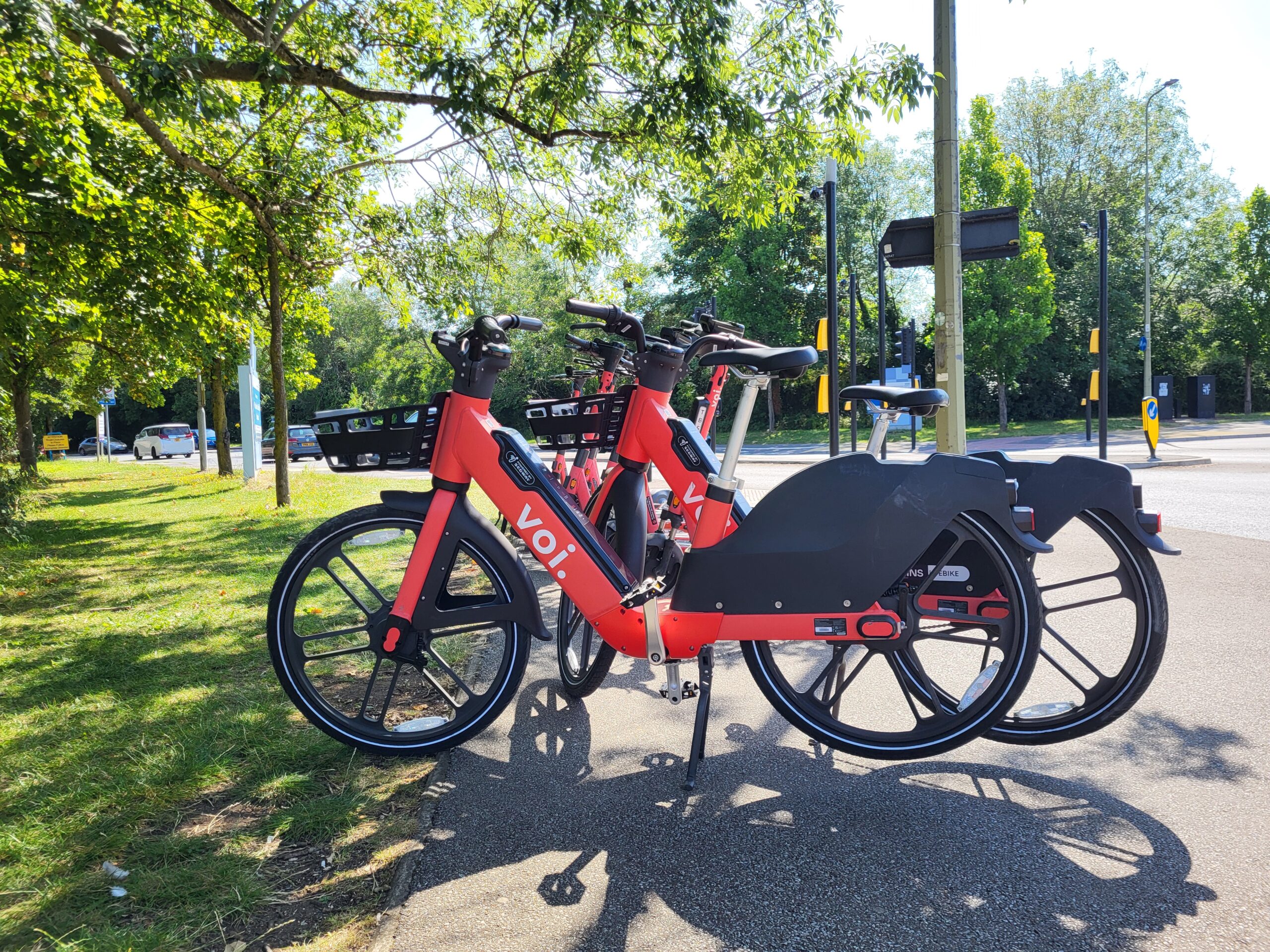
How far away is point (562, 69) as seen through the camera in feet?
22.0

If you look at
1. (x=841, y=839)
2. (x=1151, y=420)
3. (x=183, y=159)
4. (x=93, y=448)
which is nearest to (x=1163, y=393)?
(x=1151, y=420)

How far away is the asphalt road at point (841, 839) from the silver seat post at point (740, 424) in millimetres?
1077

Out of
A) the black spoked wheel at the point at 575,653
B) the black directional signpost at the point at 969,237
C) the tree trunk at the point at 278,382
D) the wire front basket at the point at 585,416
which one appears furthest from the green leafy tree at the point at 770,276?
the wire front basket at the point at 585,416

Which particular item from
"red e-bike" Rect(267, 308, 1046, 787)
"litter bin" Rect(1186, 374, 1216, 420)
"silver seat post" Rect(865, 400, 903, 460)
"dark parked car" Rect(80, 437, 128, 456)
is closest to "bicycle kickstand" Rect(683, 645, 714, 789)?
"red e-bike" Rect(267, 308, 1046, 787)

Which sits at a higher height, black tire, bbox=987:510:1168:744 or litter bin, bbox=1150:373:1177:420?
litter bin, bbox=1150:373:1177:420

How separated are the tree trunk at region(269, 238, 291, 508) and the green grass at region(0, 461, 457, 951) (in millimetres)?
6153

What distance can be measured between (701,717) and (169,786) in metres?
1.86

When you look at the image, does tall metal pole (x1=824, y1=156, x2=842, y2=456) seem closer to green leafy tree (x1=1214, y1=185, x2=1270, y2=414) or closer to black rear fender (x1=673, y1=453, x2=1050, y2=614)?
black rear fender (x1=673, y1=453, x2=1050, y2=614)

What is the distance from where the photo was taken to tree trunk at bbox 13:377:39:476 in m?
19.1

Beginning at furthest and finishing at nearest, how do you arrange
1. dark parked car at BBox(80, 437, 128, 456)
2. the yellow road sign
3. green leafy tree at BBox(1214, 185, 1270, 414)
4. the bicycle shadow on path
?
dark parked car at BBox(80, 437, 128, 456), green leafy tree at BBox(1214, 185, 1270, 414), the yellow road sign, the bicycle shadow on path

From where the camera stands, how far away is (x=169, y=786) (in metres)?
2.85

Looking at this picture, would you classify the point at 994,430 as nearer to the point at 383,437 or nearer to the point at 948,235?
the point at 948,235

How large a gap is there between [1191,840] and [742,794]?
4.25 ft

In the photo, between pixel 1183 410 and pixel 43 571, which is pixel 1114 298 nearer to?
pixel 1183 410
